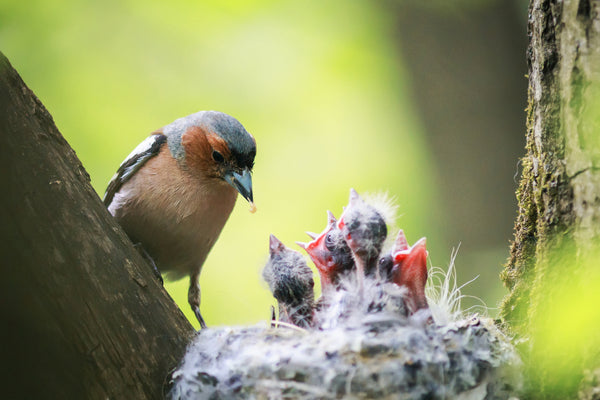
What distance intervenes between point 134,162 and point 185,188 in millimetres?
427

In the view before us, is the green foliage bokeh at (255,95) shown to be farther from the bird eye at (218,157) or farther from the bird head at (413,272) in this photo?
the bird head at (413,272)

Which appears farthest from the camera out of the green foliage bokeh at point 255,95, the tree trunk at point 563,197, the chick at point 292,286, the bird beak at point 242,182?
the green foliage bokeh at point 255,95

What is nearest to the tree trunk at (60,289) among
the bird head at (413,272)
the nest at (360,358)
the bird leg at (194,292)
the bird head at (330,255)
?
the nest at (360,358)

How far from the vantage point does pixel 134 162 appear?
3.50 metres

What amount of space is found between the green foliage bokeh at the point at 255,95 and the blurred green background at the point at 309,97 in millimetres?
17

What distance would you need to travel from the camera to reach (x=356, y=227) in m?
2.52

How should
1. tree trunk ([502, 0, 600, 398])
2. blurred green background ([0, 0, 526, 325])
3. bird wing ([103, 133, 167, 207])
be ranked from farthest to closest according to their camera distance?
1. blurred green background ([0, 0, 526, 325])
2. bird wing ([103, 133, 167, 207])
3. tree trunk ([502, 0, 600, 398])

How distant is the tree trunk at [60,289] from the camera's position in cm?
189

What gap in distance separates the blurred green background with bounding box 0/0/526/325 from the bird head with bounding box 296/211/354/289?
7.70ft

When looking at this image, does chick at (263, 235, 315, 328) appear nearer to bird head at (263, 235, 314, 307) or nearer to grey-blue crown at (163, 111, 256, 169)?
bird head at (263, 235, 314, 307)

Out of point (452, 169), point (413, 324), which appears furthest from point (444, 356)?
point (452, 169)

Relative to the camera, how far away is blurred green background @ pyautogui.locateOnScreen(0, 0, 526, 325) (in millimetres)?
4906

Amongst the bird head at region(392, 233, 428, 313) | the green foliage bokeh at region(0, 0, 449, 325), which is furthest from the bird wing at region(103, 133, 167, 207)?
the green foliage bokeh at region(0, 0, 449, 325)

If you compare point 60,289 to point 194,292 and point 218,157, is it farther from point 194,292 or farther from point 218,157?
point 194,292
